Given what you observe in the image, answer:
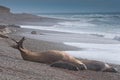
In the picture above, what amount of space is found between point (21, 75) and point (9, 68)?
894 millimetres

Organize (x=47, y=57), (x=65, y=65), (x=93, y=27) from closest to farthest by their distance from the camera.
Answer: (x=65, y=65), (x=47, y=57), (x=93, y=27)

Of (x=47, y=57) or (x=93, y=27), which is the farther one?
(x=93, y=27)

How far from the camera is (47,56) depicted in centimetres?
1520

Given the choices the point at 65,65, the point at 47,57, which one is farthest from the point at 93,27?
the point at 65,65

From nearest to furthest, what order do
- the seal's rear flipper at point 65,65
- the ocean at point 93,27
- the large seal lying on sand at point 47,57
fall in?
the seal's rear flipper at point 65,65, the large seal lying on sand at point 47,57, the ocean at point 93,27

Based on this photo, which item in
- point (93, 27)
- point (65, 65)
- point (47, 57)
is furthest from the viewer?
point (93, 27)

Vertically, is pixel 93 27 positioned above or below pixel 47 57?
below

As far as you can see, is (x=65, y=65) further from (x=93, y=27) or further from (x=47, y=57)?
(x=93, y=27)

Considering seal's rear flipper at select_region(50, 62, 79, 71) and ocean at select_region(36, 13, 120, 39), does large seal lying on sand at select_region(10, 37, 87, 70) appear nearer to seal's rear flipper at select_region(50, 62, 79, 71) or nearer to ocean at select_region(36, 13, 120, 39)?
seal's rear flipper at select_region(50, 62, 79, 71)

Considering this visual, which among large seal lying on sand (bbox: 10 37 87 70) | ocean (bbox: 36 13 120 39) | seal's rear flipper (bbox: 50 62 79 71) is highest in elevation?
large seal lying on sand (bbox: 10 37 87 70)

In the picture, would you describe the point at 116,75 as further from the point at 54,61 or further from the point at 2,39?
the point at 2,39

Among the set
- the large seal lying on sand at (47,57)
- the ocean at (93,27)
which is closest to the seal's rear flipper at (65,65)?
the large seal lying on sand at (47,57)

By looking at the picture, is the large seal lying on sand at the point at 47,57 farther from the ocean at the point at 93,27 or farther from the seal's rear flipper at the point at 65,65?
the ocean at the point at 93,27

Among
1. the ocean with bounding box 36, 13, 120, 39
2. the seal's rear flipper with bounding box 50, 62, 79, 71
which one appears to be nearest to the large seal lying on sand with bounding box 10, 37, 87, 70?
the seal's rear flipper with bounding box 50, 62, 79, 71
